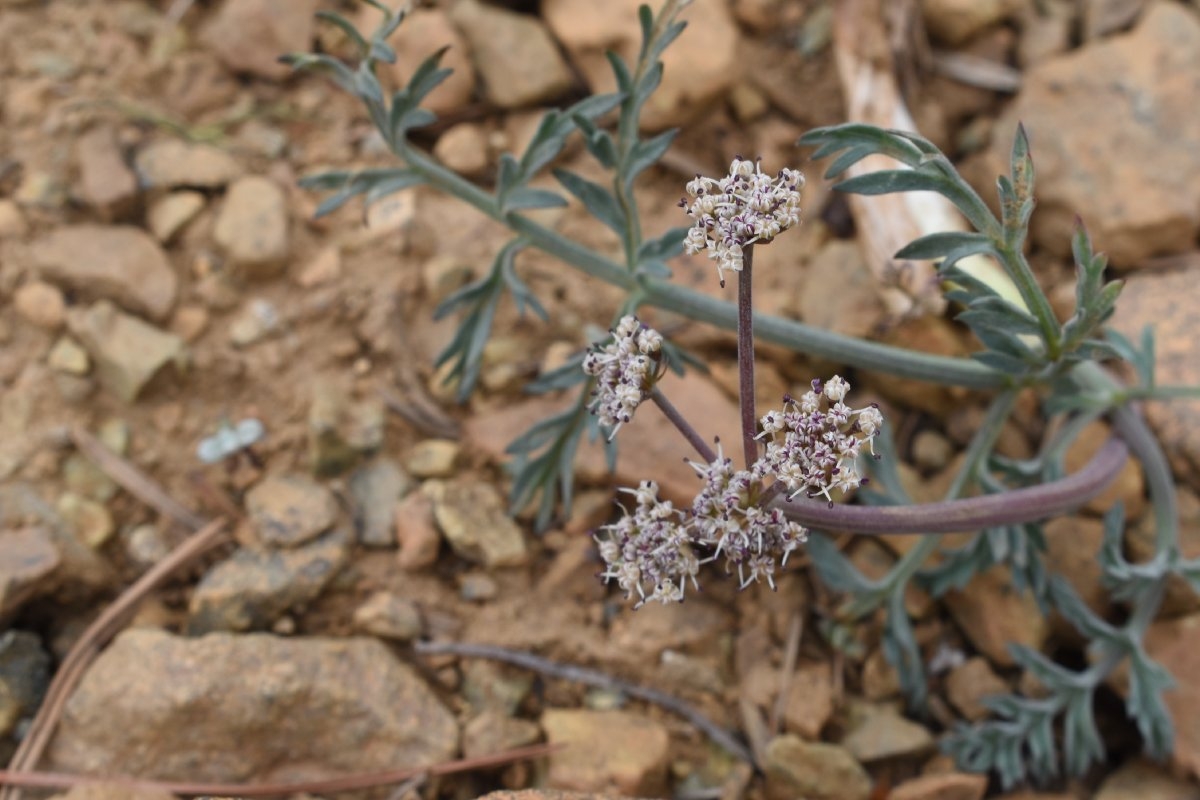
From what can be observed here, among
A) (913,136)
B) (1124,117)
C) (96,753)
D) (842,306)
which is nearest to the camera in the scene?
(913,136)

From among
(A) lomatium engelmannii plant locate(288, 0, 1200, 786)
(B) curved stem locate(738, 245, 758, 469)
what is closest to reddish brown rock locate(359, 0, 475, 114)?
(A) lomatium engelmannii plant locate(288, 0, 1200, 786)

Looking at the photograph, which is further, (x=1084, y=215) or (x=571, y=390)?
(x=1084, y=215)

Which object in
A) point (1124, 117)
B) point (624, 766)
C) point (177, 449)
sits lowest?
point (624, 766)

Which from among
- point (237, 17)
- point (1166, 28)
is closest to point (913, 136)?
point (1166, 28)

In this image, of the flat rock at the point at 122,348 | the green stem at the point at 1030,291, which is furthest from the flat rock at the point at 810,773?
the flat rock at the point at 122,348

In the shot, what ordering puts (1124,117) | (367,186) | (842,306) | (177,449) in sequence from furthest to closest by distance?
(1124,117)
(842,306)
(177,449)
(367,186)

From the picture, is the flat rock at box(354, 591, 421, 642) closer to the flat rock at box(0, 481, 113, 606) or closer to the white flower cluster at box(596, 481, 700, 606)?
the flat rock at box(0, 481, 113, 606)

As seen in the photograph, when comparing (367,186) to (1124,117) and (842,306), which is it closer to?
(842,306)

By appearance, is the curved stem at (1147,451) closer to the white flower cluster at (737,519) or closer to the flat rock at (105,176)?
the white flower cluster at (737,519)
